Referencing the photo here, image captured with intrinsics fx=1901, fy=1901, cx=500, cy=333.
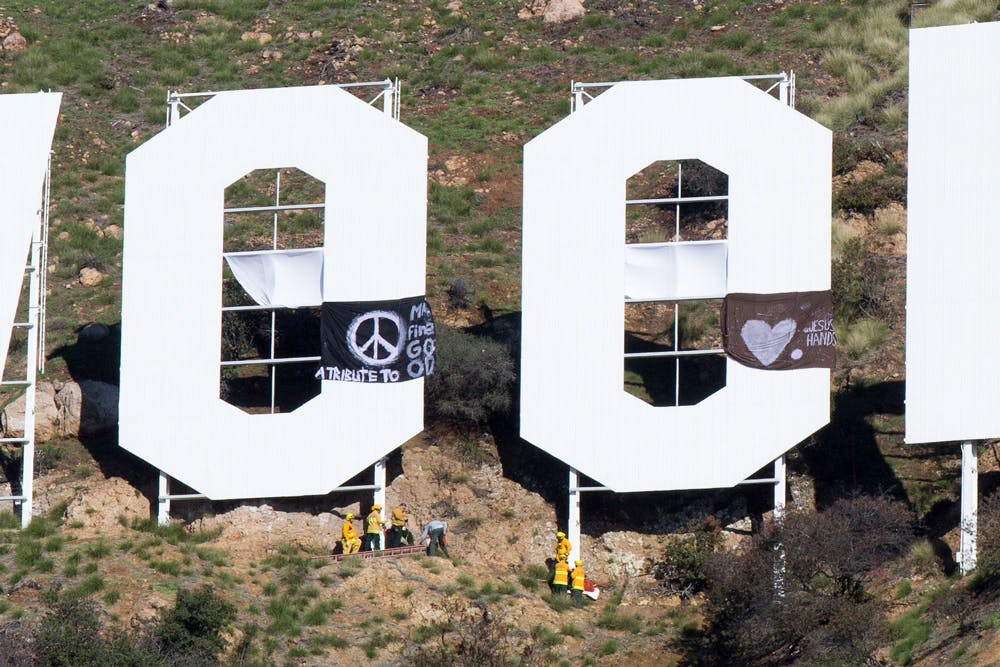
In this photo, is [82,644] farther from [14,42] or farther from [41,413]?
[14,42]

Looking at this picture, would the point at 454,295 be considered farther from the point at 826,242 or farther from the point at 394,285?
the point at 826,242

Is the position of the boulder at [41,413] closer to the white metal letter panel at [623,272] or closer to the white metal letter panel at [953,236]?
the white metal letter panel at [623,272]

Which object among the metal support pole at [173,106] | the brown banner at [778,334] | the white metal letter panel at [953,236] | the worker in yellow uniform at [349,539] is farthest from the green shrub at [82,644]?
the white metal letter panel at [953,236]

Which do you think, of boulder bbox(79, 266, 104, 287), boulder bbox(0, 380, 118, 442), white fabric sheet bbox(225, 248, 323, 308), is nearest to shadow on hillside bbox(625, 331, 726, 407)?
white fabric sheet bbox(225, 248, 323, 308)

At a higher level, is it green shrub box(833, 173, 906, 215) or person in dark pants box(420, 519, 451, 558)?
green shrub box(833, 173, 906, 215)

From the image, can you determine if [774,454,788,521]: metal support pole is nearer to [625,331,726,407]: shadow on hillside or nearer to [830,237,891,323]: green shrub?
[625,331,726,407]: shadow on hillside

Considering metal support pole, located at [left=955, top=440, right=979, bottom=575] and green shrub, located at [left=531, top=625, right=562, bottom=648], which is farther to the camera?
metal support pole, located at [left=955, top=440, right=979, bottom=575]
